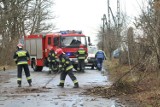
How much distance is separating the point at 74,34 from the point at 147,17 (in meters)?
10.5

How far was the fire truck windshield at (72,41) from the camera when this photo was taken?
85.9 feet

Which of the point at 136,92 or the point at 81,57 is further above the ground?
the point at 81,57

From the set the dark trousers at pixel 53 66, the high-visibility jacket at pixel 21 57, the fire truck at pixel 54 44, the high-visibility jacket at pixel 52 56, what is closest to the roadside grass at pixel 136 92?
the high-visibility jacket at pixel 21 57

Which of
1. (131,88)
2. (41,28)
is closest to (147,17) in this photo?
(131,88)

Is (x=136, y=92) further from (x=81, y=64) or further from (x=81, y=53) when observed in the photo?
(x=81, y=64)

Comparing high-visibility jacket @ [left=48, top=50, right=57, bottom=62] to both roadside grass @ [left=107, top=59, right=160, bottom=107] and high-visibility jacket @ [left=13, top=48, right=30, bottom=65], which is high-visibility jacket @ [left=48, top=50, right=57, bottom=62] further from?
roadside grass @ [left=107, top=59, right=160, bottom=107]

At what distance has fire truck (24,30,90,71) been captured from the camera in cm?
2603

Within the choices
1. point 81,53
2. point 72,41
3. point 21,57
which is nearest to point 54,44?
point 72,41

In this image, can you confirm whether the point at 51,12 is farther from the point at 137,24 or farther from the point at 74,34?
the point at 137,24

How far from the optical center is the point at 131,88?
13.7 m

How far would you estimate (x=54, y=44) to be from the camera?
25.9 m

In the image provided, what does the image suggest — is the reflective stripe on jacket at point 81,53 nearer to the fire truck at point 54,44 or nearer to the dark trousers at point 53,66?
the fire truck at point 54,44

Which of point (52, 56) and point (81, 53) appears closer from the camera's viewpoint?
point (52, 56)

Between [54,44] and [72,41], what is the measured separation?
4.32 feet
